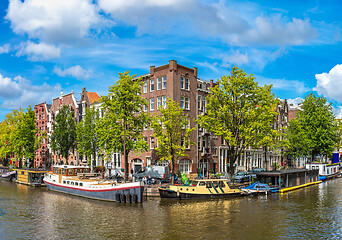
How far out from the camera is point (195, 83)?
6109 centimetres

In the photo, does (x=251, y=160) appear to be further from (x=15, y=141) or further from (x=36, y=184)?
(x=15, y=141)

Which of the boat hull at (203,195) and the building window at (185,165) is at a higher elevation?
the building window at (185,165)

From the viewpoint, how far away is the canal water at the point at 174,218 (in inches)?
996

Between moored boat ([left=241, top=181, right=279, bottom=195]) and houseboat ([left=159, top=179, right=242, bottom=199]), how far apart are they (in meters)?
3.13

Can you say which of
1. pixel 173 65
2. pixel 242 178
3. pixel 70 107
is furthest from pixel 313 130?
pixel 70 107

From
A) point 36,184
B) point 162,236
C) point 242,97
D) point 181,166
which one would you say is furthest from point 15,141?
point 162,236

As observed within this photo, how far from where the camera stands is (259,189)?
45.4m

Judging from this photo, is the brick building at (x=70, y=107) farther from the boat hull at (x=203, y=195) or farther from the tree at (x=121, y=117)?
the boat hull at (x=203, y=195)

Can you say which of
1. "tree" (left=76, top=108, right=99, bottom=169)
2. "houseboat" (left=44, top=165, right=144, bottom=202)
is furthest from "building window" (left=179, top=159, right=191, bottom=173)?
"tree" (left=76, top=108, right=99, bottom=169)

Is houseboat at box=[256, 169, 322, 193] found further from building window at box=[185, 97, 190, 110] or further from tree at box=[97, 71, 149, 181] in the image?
tree at box=[97, 71, 149, 181]

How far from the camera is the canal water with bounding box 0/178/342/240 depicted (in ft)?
83.0

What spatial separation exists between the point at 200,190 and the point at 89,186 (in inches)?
588

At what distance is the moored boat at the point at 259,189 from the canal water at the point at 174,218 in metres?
1.94

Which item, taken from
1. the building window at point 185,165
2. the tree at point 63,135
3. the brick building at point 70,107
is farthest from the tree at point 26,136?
the building window at point 185,165
